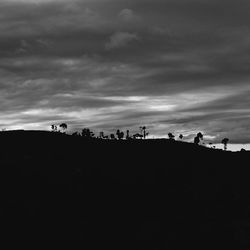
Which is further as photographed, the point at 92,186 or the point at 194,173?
the point at 194,173

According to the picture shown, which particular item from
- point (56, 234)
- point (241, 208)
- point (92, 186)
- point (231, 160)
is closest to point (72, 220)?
point (56, 234)

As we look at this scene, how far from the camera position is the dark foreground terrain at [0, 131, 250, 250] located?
1161 inches

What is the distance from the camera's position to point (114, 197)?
33.8m

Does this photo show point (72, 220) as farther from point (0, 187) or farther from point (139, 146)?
point (139, 146)

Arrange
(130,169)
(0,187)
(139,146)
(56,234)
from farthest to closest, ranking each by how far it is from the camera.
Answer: (139,146) → (130,169) → (0,187) → (56,234)

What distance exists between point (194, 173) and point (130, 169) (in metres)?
5.58

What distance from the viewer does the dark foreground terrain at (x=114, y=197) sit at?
96.7 feet

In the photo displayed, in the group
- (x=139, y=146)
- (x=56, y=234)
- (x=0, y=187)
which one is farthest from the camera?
(x=139, y=146)

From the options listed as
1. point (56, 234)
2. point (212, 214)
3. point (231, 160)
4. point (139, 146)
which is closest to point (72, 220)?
point (56, 234)

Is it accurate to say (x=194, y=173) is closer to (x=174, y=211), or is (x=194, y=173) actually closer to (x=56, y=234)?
(x=174, y=211)

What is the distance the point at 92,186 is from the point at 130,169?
507 centimetres

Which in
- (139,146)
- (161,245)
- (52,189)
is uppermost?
(139,146)

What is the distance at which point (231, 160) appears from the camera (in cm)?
4697

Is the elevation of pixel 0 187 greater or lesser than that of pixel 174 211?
greater
